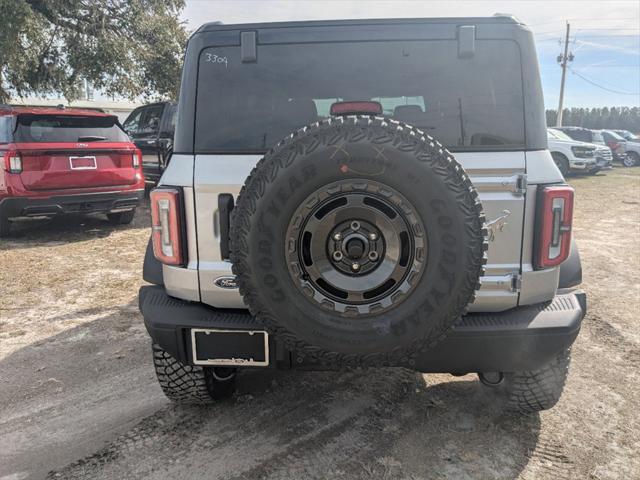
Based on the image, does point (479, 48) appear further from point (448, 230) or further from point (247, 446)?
point (247, 446)

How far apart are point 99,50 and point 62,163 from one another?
8210mm

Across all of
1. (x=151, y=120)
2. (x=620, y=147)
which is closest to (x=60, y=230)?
(x=151, y=120)

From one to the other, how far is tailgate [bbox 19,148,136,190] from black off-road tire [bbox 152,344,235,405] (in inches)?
191

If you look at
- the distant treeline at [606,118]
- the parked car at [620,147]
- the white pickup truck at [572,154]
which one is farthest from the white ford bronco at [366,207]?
the distant treeline at [606,118]

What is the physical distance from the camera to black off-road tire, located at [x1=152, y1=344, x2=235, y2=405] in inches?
107

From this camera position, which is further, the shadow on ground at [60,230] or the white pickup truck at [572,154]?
the white pickup truck at [572,154]

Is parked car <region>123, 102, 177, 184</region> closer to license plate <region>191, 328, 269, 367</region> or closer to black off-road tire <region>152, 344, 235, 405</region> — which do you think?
black off-road tire <region>152, 344, 235, 405</region>

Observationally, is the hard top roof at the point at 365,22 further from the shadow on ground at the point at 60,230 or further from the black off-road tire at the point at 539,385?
the shadow on ground at the point at 60,230

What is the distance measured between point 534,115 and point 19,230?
7.67 metres

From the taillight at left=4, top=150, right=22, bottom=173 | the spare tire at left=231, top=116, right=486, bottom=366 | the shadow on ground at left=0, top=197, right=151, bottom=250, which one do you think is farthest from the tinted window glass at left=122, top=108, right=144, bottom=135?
the spare tire at left=231, top=116, right=486, bottom=366

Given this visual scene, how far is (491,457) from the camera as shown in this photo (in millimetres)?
2504

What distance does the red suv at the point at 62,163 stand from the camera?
648 cm

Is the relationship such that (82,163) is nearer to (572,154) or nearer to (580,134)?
(572,154)

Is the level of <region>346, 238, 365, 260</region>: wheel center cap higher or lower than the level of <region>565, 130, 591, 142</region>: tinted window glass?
lower
